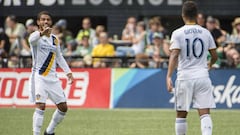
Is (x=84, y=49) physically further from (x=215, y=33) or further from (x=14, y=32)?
(x=215, y=33)

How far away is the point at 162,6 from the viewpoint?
86.1ft

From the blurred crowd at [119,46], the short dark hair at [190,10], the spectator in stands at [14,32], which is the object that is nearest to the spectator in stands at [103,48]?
the blurred crowd at [119,46]

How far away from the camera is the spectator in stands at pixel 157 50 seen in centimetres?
2288

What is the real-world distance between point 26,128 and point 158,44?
26.9 feet

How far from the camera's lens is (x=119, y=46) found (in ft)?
81.0

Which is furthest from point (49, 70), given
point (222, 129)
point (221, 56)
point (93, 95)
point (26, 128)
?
point (221, 56)

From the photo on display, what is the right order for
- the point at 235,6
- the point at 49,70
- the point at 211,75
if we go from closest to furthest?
the point at 49,70 < the point at 211,75 < the point at 235,6

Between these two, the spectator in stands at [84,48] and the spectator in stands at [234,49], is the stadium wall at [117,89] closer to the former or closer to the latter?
the spectator in stands at [234,49]

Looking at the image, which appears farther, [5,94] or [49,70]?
[5,94]

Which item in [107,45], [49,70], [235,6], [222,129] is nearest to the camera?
[49,70]

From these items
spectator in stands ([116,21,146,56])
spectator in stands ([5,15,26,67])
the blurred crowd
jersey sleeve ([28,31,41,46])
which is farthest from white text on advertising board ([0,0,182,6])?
jersey sleeve ([28,31,41,46])

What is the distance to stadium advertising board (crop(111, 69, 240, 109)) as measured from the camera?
72.1 feet

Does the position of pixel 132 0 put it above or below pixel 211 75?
above

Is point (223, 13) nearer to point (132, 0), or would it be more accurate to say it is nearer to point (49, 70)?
point (132, 0)
